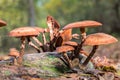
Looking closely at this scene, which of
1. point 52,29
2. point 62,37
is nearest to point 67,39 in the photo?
point 62,37

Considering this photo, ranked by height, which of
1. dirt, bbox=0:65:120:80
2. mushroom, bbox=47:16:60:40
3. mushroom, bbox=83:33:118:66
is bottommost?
dirt, bbox=0:65:120:80

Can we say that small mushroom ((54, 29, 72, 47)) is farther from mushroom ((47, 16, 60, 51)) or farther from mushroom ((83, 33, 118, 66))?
mushroom ((83, 33, 118, 66))

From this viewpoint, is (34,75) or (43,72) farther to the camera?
(43,72)

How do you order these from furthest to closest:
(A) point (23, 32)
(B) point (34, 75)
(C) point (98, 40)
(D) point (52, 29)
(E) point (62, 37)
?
(D) point (52, 29) < (E) point (62, 37) < (B) point (34, 75) < (C) point (98, 40) < (A) point (23, 32)

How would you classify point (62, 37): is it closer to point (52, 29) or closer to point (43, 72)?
point (52, 29)

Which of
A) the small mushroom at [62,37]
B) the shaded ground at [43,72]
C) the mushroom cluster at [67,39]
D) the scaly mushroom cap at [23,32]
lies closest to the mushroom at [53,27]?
the mushroom cluster at [67,39]

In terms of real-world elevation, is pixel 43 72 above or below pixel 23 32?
below

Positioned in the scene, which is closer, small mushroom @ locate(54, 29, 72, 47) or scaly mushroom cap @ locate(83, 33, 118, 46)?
scaly mushroom cap @ locate(83, 33, 118, 46)

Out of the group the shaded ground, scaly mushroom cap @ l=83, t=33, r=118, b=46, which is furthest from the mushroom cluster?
the shaded ground

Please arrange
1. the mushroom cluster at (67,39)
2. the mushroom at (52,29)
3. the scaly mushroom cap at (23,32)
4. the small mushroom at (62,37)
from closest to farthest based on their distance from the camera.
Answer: the scaly mushroom cap at (23,32) < the mushroom cluster at (67,39) < the small mushroom at (62,37) < the mushroom at (52,29)

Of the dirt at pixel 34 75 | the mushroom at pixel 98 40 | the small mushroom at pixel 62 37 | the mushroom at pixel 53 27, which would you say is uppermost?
the mushroom at pixel 53 27

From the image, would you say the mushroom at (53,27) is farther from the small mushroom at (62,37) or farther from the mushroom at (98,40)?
the mushroom at (98,40)

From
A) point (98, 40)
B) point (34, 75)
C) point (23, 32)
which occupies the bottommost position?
point (34, 75)
